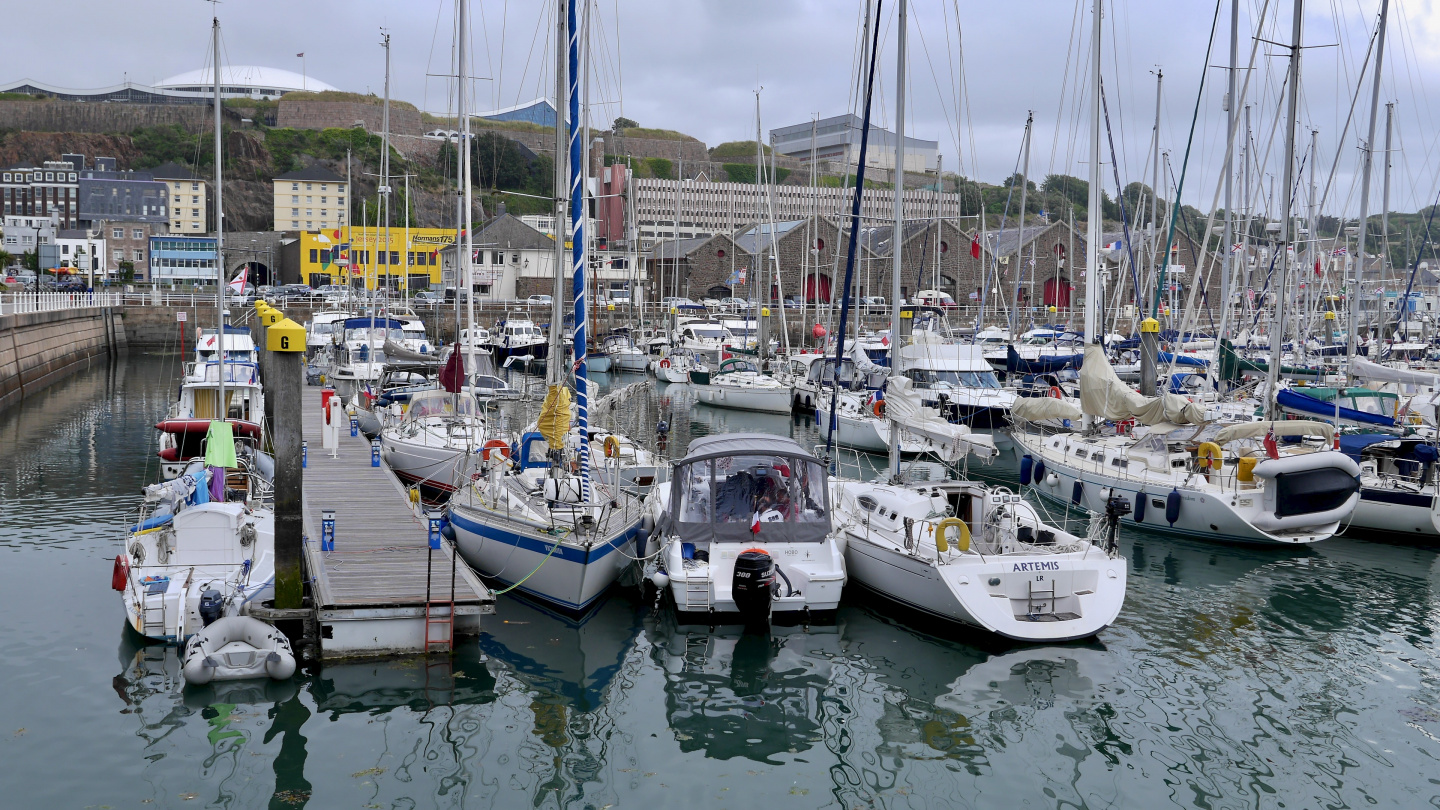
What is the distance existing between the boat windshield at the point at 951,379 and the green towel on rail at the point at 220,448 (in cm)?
2033

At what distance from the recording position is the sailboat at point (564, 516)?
566 inches

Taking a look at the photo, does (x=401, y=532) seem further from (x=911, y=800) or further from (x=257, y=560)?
(x=911, y=800)

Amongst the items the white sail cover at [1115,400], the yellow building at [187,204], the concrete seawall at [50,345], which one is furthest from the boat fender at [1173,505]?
the yellow building at [187,204]

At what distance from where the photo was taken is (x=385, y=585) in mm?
13320

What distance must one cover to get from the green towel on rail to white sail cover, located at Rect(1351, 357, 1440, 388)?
26.8 metres

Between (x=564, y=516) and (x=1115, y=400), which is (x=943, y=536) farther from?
(x=1115, y=400)

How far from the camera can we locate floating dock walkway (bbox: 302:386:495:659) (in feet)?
40.9

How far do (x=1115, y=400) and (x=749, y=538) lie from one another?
10.6 metres

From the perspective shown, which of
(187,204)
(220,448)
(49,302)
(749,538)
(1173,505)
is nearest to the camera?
(749,538)

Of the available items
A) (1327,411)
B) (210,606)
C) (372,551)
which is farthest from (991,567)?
(1327,411)

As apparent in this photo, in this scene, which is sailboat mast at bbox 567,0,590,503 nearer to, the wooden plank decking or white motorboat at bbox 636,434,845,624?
white motorboat at bbox 636,434,845,624

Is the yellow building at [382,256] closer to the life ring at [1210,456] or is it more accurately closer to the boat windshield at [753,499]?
the life ring at [1210,456]

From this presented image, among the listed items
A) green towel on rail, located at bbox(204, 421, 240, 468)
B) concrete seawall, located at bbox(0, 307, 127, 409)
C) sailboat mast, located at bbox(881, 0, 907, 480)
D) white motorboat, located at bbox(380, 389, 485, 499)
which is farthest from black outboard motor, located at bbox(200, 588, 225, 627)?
concrete seawall, located at bbox(0, 307, 127, 409)

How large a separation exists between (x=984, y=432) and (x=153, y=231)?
305ft
